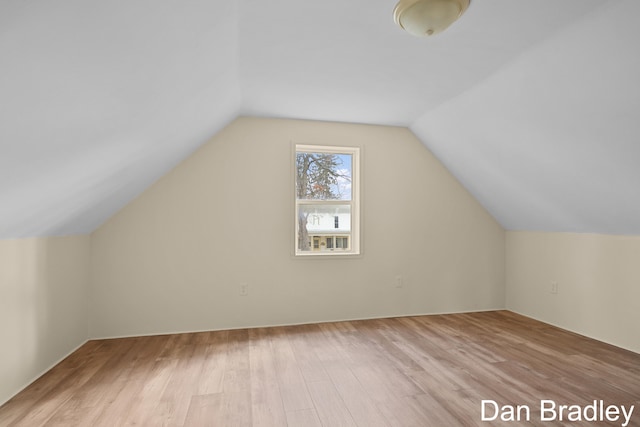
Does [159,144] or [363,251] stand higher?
[159,144]

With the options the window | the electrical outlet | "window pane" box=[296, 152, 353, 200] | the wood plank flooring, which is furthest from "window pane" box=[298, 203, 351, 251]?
the wood plank flooring

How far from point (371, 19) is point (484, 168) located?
2.40 meters

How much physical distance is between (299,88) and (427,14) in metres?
1.41

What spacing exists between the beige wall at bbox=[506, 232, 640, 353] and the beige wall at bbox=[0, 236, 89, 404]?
15.9ft

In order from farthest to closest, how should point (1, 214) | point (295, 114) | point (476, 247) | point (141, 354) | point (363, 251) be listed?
1. point (476, 247)
2. point (363, 251)
3. point (295, 114)
4. point (141, 354)
5. point (1, 214)

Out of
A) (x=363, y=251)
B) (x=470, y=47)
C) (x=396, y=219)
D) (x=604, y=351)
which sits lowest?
(x=604, y=351)

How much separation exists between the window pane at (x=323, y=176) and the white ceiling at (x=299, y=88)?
66 cm

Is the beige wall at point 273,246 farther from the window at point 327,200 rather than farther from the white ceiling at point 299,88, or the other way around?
the white ceiling at point 299,88

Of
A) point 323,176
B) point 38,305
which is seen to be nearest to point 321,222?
point 323,176

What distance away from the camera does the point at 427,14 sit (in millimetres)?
1799

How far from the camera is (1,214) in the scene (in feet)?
6.26

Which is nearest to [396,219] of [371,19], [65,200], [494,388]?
[494,388]

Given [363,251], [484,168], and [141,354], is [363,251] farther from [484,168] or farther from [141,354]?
[141,354]

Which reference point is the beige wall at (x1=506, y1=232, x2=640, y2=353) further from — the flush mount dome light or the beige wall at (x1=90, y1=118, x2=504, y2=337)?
the flush mount dome light
